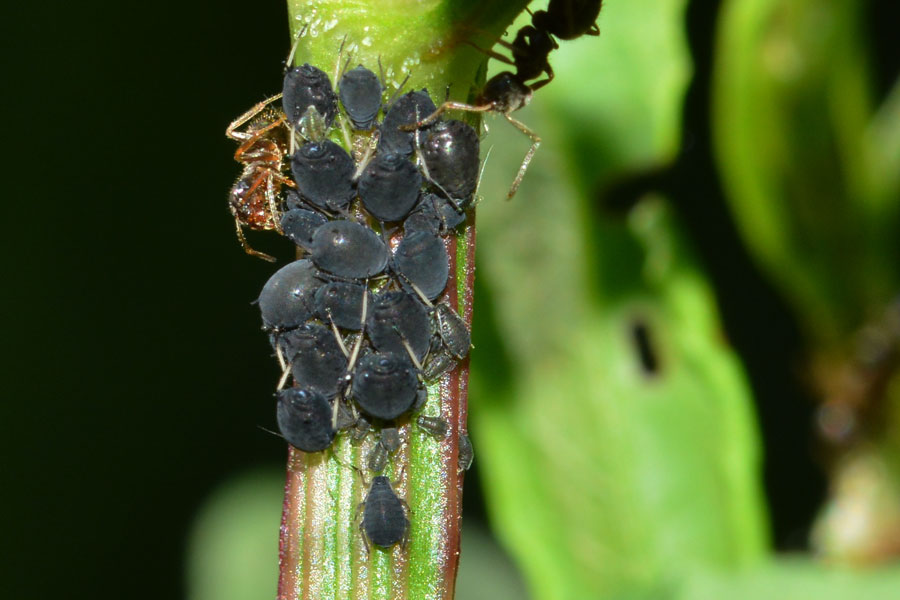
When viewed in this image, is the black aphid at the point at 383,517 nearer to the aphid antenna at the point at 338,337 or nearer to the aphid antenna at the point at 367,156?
the aphid antenna at the point at 338,337

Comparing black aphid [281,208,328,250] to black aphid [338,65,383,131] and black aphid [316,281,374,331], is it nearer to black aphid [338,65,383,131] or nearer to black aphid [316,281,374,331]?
black aphid [316,281,374,331]

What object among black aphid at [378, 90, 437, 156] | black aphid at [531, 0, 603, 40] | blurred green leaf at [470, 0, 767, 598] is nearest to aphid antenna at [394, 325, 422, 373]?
black aphid at [378, 90, 437, 156]

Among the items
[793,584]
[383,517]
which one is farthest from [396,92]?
[793,584]

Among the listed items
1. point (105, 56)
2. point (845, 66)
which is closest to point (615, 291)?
point (845, 66)

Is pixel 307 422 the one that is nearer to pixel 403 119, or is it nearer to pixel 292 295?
pixel 292 295

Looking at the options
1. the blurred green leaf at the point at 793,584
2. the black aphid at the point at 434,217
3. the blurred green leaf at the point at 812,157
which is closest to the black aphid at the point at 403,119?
the black aphid at the point at 434,217

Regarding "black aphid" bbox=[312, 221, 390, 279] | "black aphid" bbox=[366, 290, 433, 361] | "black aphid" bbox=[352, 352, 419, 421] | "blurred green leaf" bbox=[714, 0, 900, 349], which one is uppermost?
"blurred green leaf" bbox=[714, 0, 900, 349]
